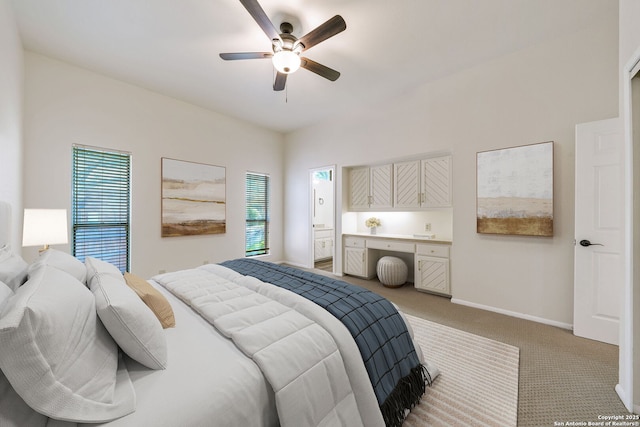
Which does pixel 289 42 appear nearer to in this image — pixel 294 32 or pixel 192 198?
pixel 294 32

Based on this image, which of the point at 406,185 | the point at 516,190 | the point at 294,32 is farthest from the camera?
the point at 406,185

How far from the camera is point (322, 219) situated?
646 cm

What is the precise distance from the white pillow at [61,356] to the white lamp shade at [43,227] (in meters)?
1.58

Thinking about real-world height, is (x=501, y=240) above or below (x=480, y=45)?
below

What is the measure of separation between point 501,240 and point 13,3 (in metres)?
5.27

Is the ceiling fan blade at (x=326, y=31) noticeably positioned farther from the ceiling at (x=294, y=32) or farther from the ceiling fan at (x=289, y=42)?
the ceiling at (x=294, y=32)

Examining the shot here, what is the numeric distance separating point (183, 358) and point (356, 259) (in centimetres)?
372

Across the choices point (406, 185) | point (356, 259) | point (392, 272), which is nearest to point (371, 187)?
point (406, 185)

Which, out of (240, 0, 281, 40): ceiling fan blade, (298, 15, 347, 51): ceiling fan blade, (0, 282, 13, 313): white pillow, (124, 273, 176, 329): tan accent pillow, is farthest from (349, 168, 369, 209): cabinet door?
(0, 282, 13, 313): white pillow

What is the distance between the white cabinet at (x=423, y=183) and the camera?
3590 mm

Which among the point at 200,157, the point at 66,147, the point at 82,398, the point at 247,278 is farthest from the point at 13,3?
the point at 82,398

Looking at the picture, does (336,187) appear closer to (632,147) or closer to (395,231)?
(395,231)

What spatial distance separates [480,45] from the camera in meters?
2.74

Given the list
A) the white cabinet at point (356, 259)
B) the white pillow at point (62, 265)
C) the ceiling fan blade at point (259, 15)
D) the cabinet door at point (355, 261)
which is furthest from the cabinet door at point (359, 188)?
the white pillow at point (62, 265)
